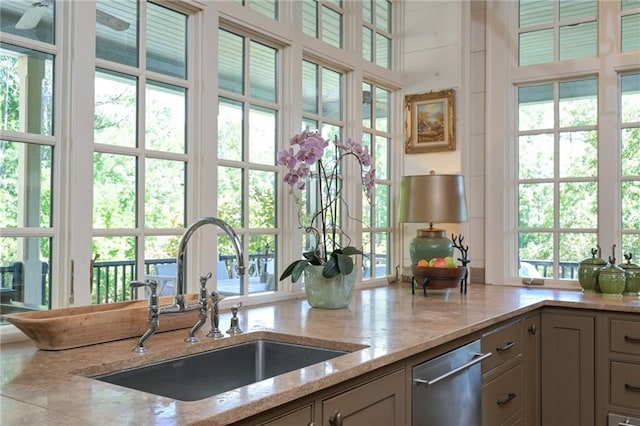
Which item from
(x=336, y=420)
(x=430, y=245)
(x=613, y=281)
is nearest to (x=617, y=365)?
(x=613, y=281)

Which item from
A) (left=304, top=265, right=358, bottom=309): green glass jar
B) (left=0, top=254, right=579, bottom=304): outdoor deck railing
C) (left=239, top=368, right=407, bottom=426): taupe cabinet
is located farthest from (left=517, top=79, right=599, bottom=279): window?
(left=239, top=368, right=407, bottom=426): taupe cabinet

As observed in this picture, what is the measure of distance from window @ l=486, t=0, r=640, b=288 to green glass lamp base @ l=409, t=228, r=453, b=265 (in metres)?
0.41

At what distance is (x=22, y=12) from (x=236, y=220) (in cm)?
114

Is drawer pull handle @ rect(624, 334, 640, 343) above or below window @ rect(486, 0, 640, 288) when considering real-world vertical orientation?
below

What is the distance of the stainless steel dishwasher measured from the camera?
1.80 m

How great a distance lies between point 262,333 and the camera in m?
1.89

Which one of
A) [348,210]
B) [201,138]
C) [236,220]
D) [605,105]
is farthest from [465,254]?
[201,138]

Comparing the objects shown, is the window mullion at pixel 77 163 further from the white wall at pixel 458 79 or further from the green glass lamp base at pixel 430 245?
the white wall at pixel 458 79

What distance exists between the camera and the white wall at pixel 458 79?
3521 millimetres

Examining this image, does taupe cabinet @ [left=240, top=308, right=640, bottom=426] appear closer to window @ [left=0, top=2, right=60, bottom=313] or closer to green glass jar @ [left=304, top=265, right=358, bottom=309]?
green glass jar @ [left=304, top=265, right=358, bottom=309]

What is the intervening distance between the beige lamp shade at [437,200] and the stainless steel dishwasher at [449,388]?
1.10 metres

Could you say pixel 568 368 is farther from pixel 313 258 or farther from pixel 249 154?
pixel 249 154

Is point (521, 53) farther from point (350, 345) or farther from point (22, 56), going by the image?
point (22, 56)

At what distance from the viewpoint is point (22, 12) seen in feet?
5.76
